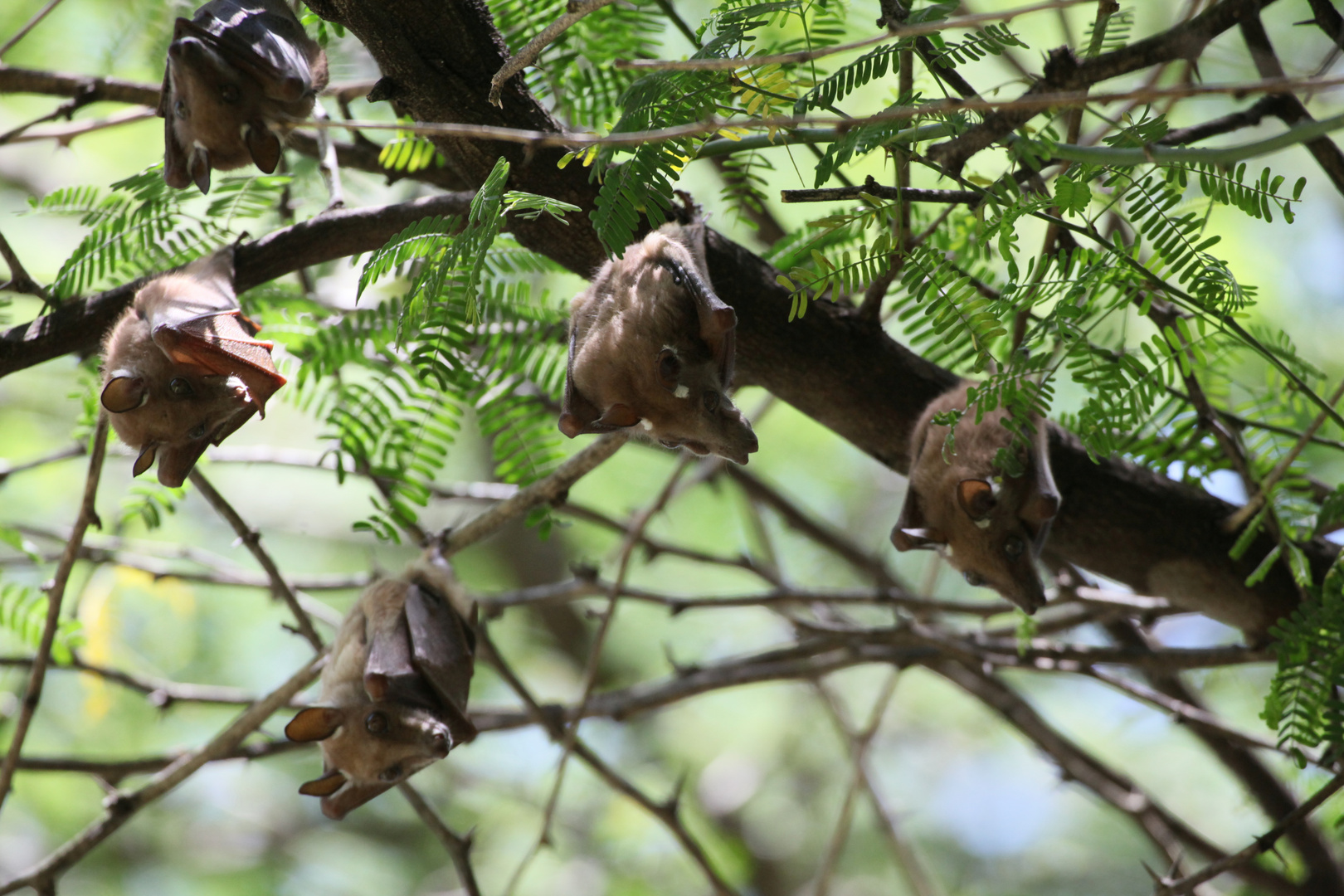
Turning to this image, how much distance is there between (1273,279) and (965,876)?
5.56 m

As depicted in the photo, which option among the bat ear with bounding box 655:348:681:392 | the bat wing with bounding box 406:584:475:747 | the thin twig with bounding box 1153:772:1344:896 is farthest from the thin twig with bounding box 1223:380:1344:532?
the bat wing with bounding box 406:584:475:747

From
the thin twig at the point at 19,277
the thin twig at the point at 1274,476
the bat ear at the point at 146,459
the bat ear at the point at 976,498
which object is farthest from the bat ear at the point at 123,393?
the thin twig at the point at 1274,476

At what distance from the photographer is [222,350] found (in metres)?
2.89

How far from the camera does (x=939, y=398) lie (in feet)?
11.5

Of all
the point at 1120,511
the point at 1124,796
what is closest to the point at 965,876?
the point at 1124,796

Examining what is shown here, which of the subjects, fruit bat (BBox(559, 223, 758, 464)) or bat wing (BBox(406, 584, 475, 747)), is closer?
fruit bat (BBox(559, 223, 758, 464))

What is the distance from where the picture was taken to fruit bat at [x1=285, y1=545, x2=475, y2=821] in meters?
3.09

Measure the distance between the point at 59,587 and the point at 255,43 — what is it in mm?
1948

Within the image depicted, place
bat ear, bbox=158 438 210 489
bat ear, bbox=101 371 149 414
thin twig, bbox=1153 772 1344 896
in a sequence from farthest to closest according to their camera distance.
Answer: thin twig, bbox=1153 772 1344 896
bat ear, bbox=158 438 210 489
bat ear, bbox=101 371 149 414

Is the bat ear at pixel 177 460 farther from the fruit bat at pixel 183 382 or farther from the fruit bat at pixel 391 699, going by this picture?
the fruit bat at pixel 391 699

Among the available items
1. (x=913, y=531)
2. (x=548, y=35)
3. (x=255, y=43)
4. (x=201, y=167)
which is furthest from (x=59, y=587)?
(x=913, y=531)

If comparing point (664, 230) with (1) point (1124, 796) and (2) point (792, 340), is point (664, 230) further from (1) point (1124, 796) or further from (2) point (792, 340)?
(1) point (1124, 796)

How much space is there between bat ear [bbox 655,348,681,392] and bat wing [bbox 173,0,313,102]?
1245 mm

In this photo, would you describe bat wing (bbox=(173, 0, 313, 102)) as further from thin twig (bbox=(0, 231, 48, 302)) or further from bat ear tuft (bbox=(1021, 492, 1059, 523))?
bat ear tuft (bbox=(1021, 492, 1059, 523))
